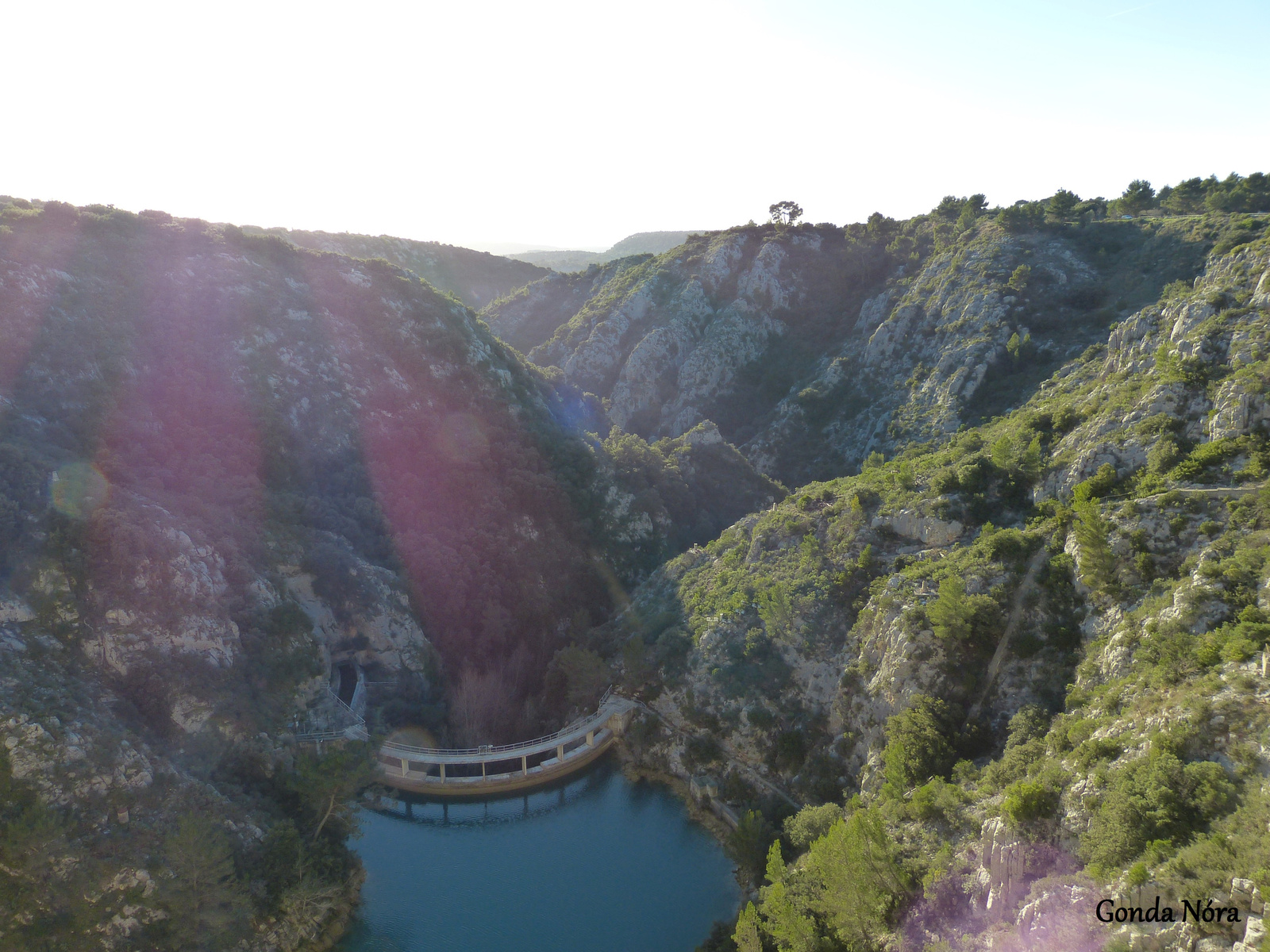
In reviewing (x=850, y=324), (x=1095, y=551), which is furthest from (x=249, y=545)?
(x=850, y=324)

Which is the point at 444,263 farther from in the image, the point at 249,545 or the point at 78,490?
the point at 78,490

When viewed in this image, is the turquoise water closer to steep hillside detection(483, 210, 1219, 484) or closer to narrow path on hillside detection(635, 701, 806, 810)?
narrow path on hillside detection(635, 701, 806, 810)

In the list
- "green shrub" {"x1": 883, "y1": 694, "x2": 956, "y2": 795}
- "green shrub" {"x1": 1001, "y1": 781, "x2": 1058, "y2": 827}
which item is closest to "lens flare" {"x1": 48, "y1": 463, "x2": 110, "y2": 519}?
"green shrub" {"x1": 883, "y1": 694, "x2": 956, "y2": 795}

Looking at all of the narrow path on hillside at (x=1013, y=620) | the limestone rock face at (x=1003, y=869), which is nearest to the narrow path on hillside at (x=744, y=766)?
the narrow path on hillside at (x=1013, y=620)

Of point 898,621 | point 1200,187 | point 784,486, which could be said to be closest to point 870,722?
point 898,621

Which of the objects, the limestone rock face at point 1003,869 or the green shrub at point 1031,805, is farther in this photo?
the green shrub at point 1031,805

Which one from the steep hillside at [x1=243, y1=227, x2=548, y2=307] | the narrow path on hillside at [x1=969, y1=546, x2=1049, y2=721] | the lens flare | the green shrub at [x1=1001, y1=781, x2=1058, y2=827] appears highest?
the steep hillside at [x1=243, y1=227, x2=548, y2=307]

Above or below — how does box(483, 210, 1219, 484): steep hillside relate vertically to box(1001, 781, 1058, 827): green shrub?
above

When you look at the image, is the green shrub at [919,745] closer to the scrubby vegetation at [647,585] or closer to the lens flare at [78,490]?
the scrubby vegetation at [647,585]
